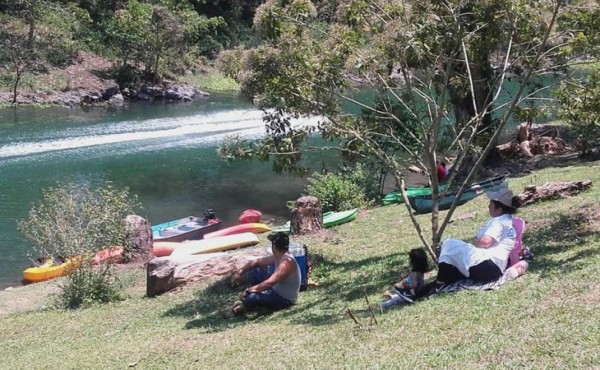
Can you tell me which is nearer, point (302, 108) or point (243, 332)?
point (243, 332)

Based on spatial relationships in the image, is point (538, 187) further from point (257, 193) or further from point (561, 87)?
point (257, 193)

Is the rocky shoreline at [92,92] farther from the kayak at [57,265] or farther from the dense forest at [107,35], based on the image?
the kayak at [57,265]

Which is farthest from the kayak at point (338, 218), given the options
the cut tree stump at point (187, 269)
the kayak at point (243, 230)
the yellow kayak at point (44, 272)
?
the yellow kayak at point (44, 272)

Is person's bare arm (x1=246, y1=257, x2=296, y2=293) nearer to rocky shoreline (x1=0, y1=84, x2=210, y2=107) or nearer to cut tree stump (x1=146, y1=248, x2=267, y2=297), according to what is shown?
cut tree stump (x1=146, y1=248, x2=267, y2=297)

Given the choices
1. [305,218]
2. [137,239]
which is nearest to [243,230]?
[305,218]

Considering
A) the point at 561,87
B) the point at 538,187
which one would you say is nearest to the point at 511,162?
the point at 538,187

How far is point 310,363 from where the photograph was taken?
6.28 meters

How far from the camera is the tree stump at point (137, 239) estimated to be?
1518 centimetres

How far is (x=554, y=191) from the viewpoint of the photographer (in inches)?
558

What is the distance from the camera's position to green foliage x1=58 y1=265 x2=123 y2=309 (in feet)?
39.6

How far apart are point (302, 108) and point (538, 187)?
253 inches

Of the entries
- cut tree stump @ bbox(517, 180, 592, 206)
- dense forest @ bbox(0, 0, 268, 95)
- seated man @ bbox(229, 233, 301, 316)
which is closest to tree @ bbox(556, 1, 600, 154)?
cut tree stump @ bbox(517, 180, 592, 206)

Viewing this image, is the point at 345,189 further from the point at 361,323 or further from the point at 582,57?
the point at 361,323

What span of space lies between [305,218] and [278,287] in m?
7.05
